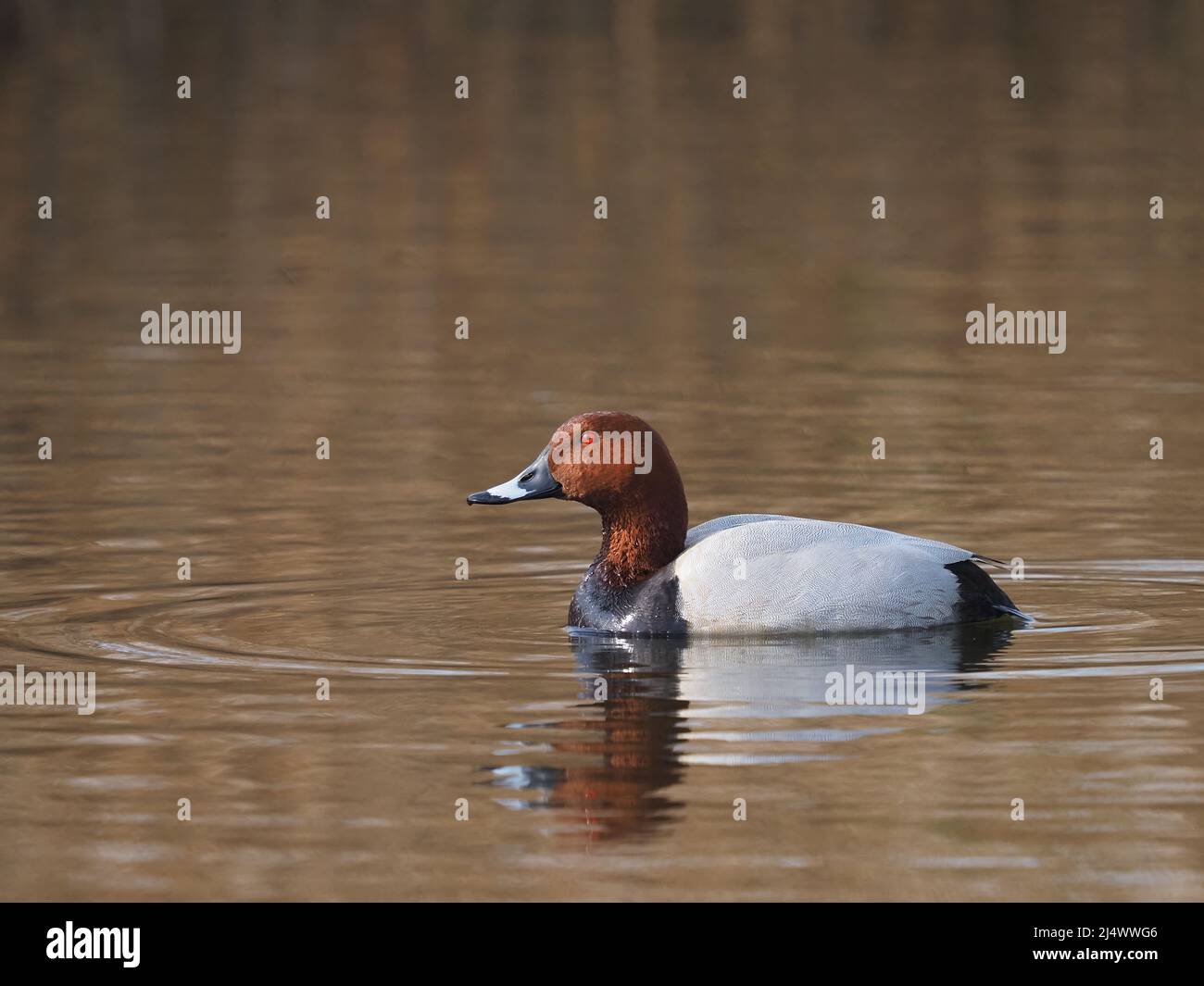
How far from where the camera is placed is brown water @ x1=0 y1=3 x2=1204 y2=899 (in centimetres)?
759

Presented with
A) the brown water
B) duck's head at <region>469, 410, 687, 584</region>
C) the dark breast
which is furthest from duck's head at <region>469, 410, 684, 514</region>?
the brown water

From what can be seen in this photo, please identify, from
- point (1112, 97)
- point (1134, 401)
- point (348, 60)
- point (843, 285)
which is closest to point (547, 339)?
point (843, 285)

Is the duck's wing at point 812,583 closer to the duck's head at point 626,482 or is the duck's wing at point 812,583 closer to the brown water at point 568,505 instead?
the brown water at point 568,505

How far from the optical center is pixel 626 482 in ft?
34.5

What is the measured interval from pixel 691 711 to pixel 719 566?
1.31 meters

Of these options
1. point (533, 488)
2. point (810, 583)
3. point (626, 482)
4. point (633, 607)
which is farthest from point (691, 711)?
point (533, 488)

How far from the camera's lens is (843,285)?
21281 millimetres

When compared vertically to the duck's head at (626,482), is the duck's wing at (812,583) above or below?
below

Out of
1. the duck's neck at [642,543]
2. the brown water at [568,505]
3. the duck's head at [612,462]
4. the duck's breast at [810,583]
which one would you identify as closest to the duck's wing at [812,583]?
the duck's breast at [810,583]

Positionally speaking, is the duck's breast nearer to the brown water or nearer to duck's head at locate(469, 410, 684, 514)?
the brown water

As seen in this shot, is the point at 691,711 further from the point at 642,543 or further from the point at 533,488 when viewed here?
the point at 533,488

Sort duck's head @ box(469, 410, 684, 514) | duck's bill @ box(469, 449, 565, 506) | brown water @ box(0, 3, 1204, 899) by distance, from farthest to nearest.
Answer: duck's bill @ box(469, 449, 565, 506) → duck's head @ box(469, 410, 684, 514) → brown water @ box(0, 3, 1204, 899)

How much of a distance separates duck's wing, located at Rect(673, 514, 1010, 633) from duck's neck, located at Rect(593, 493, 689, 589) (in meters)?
0.31

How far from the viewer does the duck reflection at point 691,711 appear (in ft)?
25.9
